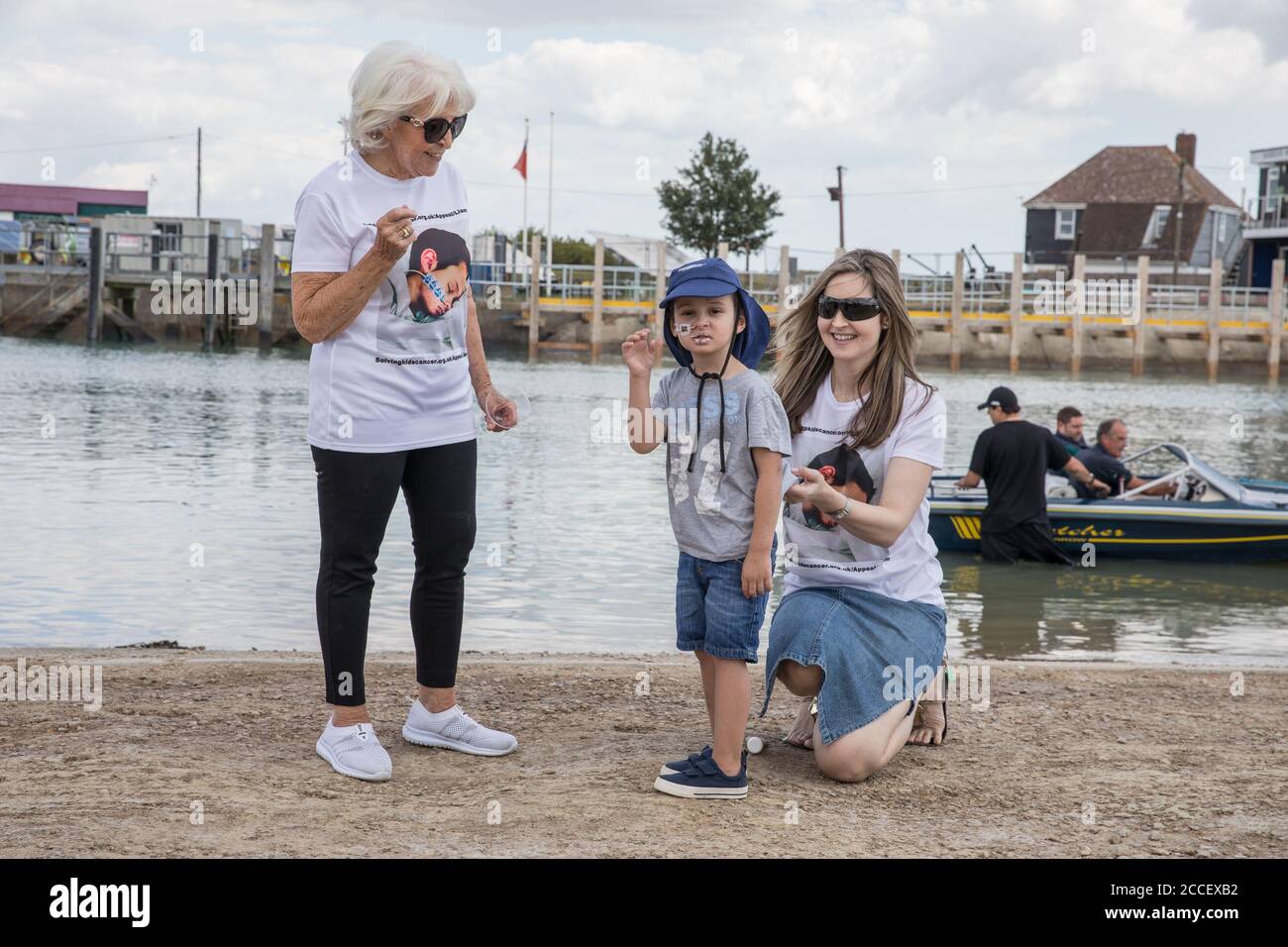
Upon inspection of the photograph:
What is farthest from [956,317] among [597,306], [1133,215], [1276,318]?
[1133,215]

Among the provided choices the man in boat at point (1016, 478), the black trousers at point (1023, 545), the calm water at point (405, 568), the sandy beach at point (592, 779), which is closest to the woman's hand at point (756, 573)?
the sandy beach at point (592, 779)

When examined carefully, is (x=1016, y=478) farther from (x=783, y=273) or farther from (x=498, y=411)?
(x=783, y=273)

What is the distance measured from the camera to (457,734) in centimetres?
482

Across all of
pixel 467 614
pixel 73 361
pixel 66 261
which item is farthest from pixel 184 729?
pixel 66 261

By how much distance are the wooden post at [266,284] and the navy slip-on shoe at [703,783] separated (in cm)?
4584

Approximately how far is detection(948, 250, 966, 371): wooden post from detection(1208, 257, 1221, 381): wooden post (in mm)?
7629

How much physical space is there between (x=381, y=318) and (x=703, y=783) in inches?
64.9

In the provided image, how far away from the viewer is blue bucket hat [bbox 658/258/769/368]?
4.26 metres

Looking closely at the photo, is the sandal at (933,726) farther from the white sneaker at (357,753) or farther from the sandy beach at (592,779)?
the white sneaker at (357,753)

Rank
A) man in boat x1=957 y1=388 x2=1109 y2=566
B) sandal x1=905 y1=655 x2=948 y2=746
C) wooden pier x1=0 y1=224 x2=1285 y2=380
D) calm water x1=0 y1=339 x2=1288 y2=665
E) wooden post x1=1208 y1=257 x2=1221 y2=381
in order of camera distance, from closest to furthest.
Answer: sandal x1=905 y1=655 x2=948 y2=746, calm water x1=0 y1=339 x2=1288 y2=665, man in boat x1=957 y1=388 x2=1109 y2=566, wooden post x1=1208 y1=257 x2=1221 y2=381, wooden pier x1=0 y1=224 x2=1285 y2=380

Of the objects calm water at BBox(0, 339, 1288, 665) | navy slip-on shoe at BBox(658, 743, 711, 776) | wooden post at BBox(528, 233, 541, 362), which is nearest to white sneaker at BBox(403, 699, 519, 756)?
navy slip-on shoe at BBox(658, 743, 711, 776)

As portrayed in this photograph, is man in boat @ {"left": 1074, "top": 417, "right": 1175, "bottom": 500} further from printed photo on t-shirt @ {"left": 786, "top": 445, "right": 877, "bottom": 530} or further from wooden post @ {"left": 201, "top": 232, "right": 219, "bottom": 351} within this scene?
wooden post @ {"left": 201, "top": 232, "right": 219, "bottom": 351}

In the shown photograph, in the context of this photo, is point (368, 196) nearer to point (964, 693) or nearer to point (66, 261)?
point (964, 693)
